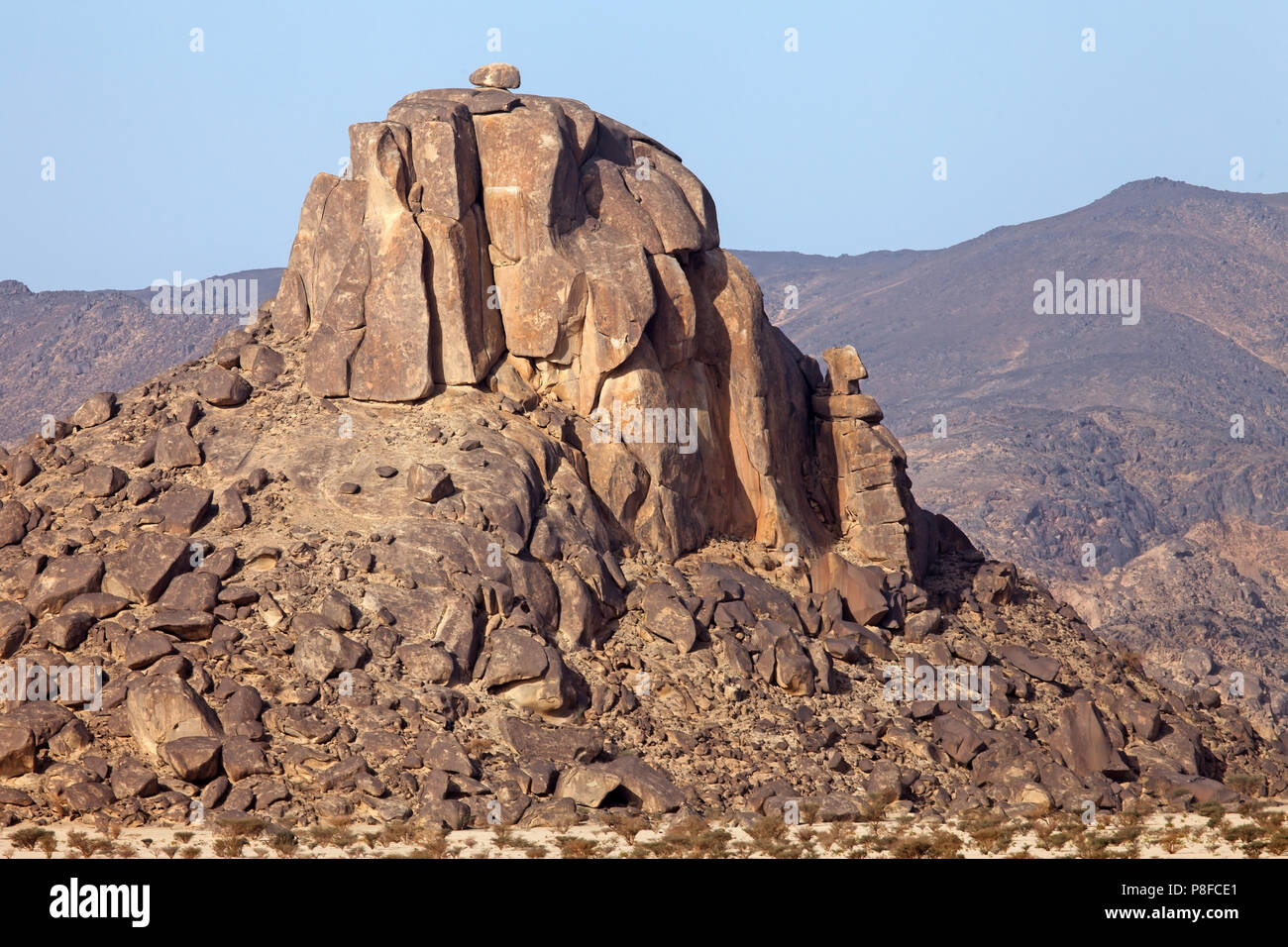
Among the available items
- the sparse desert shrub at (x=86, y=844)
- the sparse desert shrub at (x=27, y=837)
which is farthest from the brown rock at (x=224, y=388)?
the sparse desert shrub at (x=86, y=844)

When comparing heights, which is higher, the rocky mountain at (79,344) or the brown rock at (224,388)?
the rocky mountain at (79,344)

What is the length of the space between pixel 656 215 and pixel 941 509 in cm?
5845

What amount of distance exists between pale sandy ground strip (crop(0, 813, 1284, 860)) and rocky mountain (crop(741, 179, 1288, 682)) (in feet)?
57.9

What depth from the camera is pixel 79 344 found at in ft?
415

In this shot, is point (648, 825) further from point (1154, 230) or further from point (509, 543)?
point (1154, 230)

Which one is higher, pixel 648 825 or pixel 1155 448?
pixel 1155 448

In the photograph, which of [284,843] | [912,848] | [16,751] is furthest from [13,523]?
[912,848]

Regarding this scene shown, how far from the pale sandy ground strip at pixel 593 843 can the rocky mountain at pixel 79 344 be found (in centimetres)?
10094

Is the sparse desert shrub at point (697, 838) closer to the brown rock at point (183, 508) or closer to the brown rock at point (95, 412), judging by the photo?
the brown rock at point (183, 508)

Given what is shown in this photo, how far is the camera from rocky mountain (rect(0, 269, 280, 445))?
119m

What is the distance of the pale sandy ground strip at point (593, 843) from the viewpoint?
17.9m

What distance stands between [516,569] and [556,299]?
5139mm

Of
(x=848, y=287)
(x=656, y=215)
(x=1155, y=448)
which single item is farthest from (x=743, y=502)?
(x=848, y=287)
